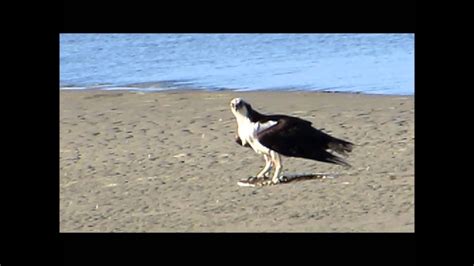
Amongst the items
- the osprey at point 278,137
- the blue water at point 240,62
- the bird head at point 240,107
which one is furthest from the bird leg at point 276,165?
the blue water at point 240,62

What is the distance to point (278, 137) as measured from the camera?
927 cm

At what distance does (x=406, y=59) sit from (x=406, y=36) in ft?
5.39

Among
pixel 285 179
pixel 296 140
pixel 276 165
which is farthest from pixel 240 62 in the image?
pixel 296 140

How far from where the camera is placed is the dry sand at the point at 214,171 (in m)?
8.94

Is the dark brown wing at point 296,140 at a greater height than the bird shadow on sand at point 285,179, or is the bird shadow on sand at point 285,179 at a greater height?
the dark brown wing at point 296,140

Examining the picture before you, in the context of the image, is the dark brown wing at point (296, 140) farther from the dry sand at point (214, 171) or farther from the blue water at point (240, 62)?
the blue water at point (240, 62)

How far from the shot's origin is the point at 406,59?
15445 millimetres

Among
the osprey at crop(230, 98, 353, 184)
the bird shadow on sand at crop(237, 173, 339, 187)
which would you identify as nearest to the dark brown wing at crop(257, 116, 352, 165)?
the osprey at crop(230, 98, 353, 184)

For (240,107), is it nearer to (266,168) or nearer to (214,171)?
(266,168)

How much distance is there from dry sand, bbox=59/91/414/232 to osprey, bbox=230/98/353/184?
0.87 ft

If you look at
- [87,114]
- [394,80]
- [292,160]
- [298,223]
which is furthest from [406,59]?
[298,223]

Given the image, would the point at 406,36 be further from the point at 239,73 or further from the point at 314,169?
the point at 314,169

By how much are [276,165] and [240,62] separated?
6509 millimetres
